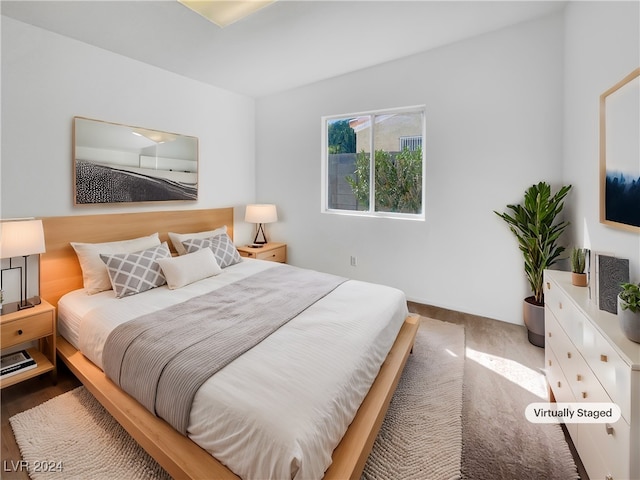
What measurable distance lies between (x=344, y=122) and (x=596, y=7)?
2.53 metres

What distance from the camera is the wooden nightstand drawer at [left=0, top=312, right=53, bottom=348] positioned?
6.70 feet

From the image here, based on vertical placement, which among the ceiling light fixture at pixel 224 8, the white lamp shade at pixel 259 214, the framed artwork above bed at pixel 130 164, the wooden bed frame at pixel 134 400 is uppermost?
the ceiling light fixture at pixel 224 8

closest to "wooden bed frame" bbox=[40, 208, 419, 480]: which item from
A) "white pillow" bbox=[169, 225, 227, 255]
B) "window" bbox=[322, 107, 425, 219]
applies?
"white pillow" bbox=[169, 225, 227, 255]

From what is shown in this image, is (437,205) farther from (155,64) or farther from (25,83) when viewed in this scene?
(25,83)

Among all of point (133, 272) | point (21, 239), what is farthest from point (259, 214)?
point (21, 239)

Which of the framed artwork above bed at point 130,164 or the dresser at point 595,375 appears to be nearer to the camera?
the dresser at point 595,375

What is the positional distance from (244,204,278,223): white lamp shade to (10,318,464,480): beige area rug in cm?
248

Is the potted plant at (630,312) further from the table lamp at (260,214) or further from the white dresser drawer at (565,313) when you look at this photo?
the table lamp at (260,214)

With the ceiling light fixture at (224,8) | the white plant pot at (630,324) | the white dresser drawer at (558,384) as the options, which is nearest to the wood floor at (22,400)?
the white dresser drawer at (558,384)

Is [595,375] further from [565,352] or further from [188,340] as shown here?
[188,340]

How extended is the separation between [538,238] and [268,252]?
2.97 m

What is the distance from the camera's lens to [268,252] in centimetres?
421

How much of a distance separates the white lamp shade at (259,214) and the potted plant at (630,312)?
3501mm

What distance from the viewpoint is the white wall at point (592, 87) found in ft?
5.62
